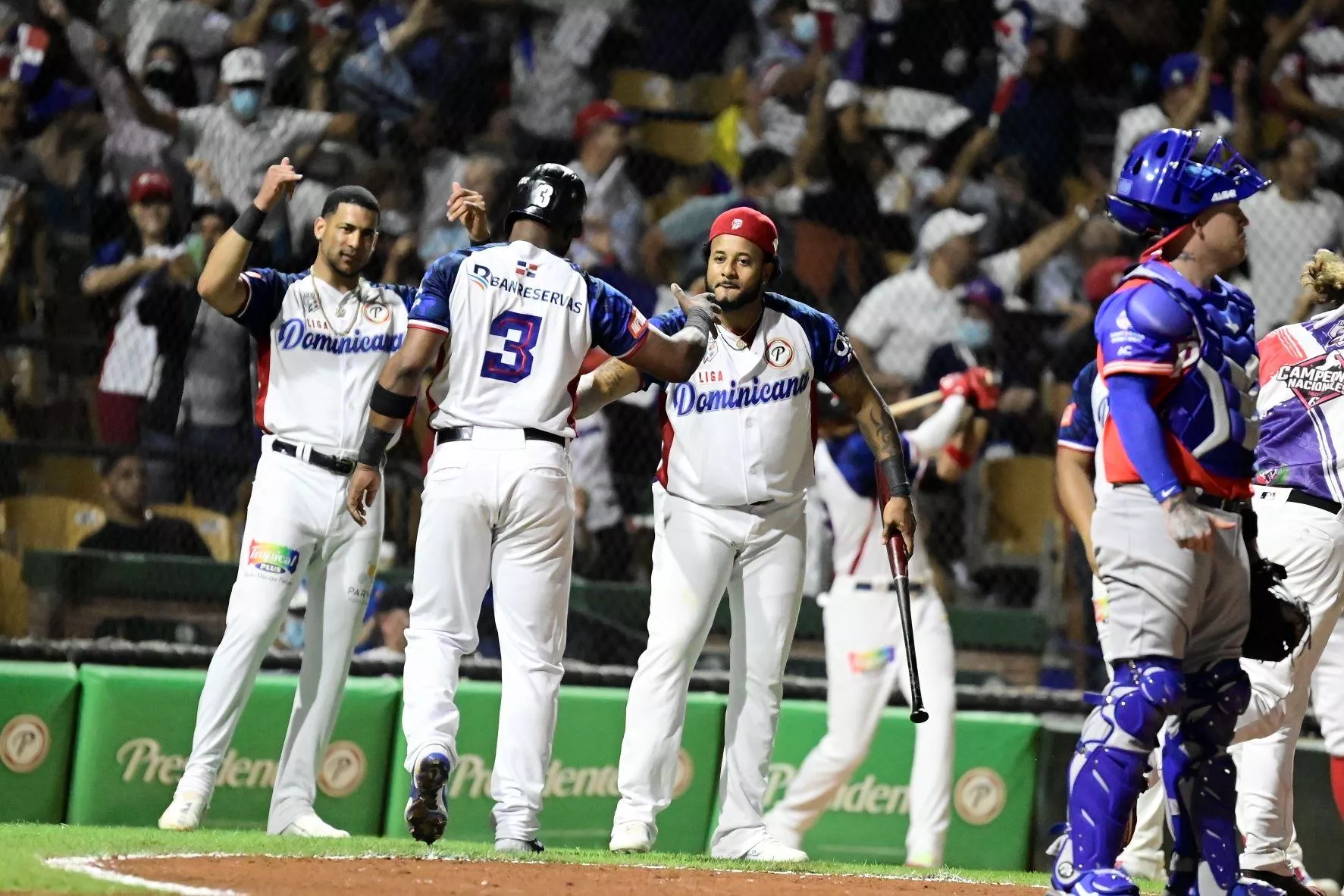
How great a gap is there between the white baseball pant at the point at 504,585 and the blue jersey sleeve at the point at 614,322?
1.19 feet

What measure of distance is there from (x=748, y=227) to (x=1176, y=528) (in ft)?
6.64

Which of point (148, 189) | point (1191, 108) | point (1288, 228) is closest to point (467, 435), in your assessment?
point (148, 189)

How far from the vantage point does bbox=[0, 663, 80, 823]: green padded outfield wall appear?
6145 millimetres

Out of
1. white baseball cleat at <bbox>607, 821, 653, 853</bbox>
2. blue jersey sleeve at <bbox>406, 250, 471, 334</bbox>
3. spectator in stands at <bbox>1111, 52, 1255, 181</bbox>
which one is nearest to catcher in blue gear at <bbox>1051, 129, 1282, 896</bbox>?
white baseball cleat at <bbox>607, 821, 653, 853</bbox>

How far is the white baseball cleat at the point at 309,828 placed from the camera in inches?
216

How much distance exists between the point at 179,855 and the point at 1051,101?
786cm

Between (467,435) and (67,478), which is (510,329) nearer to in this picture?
(467,435)

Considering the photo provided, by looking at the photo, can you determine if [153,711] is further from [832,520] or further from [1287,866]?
[1287,866]

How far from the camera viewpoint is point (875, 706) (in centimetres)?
674

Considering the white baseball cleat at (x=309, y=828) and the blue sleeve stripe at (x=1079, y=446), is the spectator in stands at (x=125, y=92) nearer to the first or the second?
the white baseball cleat at (x=309, y=828)

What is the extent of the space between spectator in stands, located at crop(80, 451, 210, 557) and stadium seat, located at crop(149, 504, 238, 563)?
0.04m

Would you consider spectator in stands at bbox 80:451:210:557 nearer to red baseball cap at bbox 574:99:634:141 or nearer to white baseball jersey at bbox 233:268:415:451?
white baseball jersey at bbox 233:268:415:451

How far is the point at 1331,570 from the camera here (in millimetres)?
5133

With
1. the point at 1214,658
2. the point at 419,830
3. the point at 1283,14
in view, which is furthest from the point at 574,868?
the point at 1283,14
